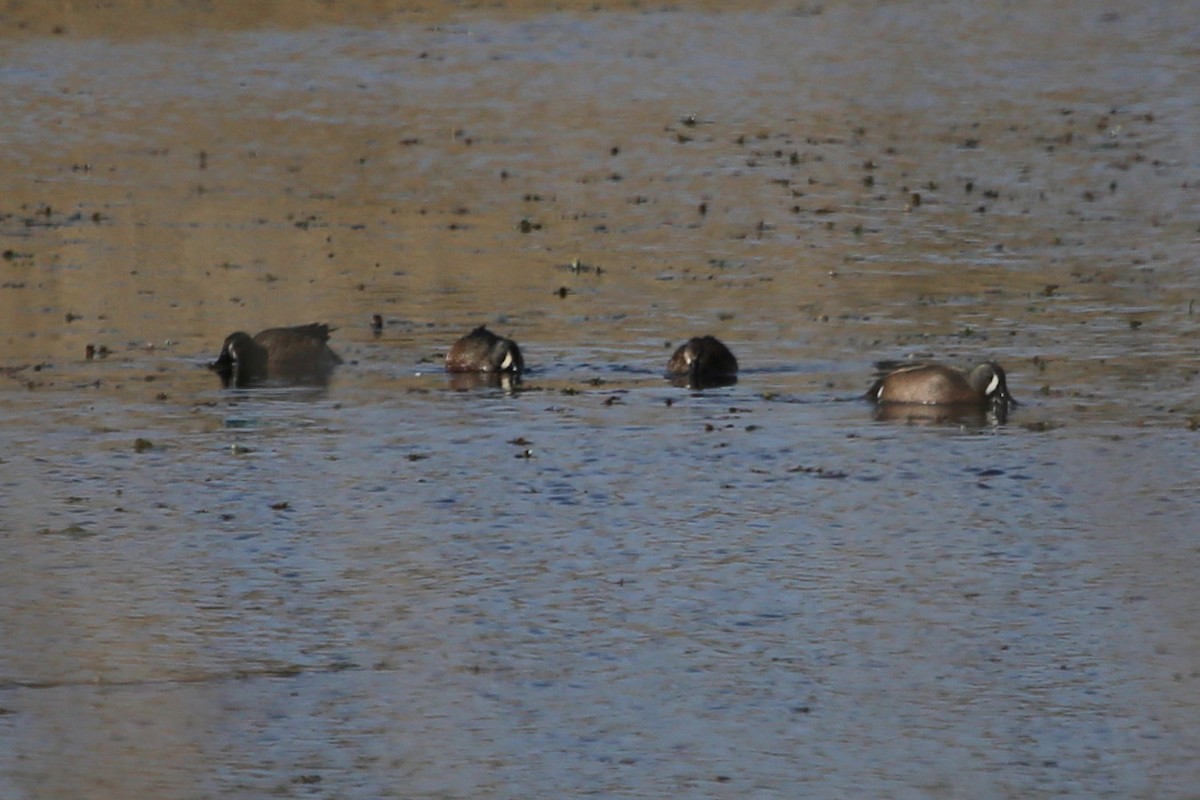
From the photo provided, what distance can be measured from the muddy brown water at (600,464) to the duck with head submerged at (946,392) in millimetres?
197

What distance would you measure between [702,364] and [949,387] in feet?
5.97

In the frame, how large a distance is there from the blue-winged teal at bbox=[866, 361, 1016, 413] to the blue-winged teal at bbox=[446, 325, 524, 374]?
2684mm

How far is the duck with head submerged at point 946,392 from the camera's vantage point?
1473 centimetres

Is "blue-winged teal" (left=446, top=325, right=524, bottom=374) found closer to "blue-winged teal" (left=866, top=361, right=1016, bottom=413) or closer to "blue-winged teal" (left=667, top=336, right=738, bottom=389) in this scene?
"blue-winged teal" (left=667, top=336, right=738, bottom=389)

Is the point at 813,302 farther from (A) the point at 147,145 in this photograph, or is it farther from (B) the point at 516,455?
(A) the point at 147,145

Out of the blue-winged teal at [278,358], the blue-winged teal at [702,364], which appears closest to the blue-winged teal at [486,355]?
the blue-winged teal at [278,358]

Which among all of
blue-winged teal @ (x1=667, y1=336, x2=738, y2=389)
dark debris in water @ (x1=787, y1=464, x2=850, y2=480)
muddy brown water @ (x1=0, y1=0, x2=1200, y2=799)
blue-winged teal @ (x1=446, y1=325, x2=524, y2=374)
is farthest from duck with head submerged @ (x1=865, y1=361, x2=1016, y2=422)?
blue-winged teal @ (x1=446, y1=325, x2=524, y2=374)

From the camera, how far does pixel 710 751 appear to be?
853cm

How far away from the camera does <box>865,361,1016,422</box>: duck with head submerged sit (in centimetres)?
1473

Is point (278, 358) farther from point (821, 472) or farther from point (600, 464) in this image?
point (821, 472)

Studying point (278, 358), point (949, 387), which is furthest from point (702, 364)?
point (278, 358)

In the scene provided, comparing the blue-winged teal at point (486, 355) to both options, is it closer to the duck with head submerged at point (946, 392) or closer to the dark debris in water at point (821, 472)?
the duck with head submerged at point (946, 392)

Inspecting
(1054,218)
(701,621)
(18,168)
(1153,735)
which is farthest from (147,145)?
(1153,735)

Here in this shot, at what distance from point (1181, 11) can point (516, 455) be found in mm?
33561
